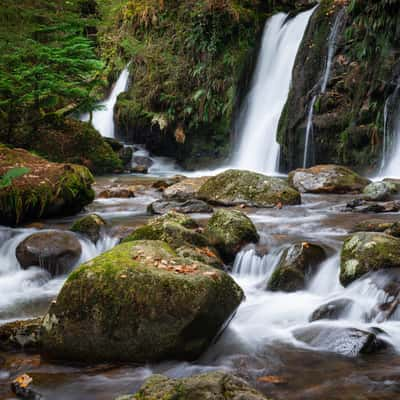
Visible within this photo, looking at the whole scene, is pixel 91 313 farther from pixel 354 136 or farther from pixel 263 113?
pixel 263 113

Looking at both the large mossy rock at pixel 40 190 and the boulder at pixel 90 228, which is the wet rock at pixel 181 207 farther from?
the boulder at pixel 90 228

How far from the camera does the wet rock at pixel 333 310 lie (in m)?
4.40

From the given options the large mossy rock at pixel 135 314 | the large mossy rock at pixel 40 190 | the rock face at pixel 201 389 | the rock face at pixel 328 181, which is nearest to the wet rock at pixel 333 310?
the large mossy rock at pixel 135 314

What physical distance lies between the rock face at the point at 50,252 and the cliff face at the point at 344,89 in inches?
293

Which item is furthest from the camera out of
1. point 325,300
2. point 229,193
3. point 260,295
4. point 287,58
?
point 287,58

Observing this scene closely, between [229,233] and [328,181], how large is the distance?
15.0 ft

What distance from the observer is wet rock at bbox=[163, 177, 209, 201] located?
31.4 feet

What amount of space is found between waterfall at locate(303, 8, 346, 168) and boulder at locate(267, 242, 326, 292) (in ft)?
24.5

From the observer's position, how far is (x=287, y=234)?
666cm

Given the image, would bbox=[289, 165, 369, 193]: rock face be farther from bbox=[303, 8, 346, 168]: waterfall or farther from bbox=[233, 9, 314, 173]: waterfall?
bbox=[233, 9, 314, 173]: waterfall

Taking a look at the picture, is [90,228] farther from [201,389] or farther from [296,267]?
[201,389]

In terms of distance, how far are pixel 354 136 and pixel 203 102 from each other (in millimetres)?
6486

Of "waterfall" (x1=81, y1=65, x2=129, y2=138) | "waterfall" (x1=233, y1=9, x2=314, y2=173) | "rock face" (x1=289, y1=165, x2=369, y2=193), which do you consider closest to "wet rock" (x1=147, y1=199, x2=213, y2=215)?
"rock face" (x1=289, y1=165, x2=369, y2=193)

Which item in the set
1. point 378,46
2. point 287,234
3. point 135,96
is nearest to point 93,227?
point 287,234
